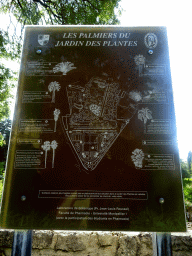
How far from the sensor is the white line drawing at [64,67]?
2.14 metres

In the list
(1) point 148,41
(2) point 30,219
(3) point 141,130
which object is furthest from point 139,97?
(2) point 30,219

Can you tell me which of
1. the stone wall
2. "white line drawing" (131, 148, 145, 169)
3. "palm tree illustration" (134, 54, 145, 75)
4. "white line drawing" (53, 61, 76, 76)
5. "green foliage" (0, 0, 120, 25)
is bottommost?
the stone wall

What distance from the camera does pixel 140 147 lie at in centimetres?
186

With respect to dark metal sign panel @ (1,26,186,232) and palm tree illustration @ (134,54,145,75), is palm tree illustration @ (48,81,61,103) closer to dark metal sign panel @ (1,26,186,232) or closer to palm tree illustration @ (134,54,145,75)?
dark metal sign panel @ (1,26,186,232)

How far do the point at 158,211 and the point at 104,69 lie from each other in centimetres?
151

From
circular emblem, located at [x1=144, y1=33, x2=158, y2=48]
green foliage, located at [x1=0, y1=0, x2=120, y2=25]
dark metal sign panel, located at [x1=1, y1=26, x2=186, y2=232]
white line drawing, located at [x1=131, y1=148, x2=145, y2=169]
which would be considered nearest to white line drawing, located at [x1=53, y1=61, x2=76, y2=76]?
dark metal sign panel, located at [x1=1, y1=26, x2=186, y2=232]

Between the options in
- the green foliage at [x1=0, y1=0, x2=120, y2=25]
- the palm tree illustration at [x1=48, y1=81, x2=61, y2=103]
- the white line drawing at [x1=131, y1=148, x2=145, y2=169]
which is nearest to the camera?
the white line drawing at [x1=131, y1=148, x2=145, y2=169]

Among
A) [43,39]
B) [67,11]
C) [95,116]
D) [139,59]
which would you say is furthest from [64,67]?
[67,11]

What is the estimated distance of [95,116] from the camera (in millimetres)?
1997

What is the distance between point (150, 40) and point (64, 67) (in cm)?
103

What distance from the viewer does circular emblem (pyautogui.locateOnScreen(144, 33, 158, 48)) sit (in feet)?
7.28

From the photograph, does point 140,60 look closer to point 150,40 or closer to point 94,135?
point 150,40

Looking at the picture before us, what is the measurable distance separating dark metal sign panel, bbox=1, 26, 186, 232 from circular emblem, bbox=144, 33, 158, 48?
1 cm

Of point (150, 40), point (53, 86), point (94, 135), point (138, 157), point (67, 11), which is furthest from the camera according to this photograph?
point (67, 11)
